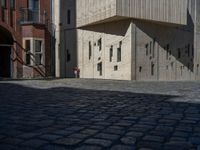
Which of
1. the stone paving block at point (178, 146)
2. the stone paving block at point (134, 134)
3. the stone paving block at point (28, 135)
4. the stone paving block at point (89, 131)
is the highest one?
the stone paving block at point (28, 135)

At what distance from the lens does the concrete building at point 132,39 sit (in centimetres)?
2439

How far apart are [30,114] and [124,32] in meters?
18.2

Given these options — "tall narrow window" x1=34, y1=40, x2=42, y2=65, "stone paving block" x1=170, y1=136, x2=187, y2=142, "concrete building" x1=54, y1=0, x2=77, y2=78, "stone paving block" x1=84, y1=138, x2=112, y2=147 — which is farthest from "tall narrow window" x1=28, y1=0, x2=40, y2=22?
"stone paving block" x1=170, y1=136, x2=187, y2=142

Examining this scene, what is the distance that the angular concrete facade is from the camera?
966 inches

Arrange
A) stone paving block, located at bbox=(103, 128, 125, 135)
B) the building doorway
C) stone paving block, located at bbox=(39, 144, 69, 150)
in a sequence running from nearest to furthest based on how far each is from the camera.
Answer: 1. stone paving block, located at bbox=(39, 144, 69, 150)
2. stone paving block, located at bbox=(103, 128, 125, 135)
3. the building doorway

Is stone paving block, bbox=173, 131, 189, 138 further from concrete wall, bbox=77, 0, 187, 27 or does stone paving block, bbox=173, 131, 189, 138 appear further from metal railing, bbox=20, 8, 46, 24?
metal railing, bbox=20, 8, 46, 24

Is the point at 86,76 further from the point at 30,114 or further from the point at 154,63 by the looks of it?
the point at 30,114

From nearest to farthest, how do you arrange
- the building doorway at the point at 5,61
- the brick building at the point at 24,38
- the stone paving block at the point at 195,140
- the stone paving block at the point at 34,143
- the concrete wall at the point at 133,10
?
the stone paving block at the point at 34,143, the stone paving block at the point at 195,140, the concrete wall at the point at 133,10, the brick building at the point at 24,38, the building doorway at the point at 5,61

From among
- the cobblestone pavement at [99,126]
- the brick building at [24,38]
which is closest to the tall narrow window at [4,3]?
the brick building at [24,38]

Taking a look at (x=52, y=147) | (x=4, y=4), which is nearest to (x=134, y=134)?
(x=52, y=147)

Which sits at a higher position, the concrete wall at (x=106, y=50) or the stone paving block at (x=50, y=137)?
the concrete wall at (x=106, y=50)

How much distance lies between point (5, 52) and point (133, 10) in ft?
35.6

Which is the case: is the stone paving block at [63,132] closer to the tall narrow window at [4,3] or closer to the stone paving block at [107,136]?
the stone paving block at [107,136]

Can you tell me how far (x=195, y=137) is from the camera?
570 cm
